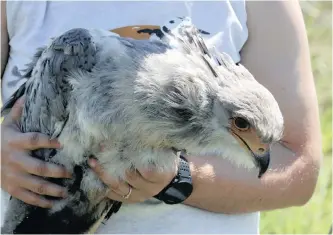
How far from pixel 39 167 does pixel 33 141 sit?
0.08 metres

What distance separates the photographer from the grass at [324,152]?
14.1 feet

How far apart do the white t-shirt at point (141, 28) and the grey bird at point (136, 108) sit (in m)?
0.12

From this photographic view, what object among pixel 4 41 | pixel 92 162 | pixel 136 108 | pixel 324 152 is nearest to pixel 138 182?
pixel 92 162

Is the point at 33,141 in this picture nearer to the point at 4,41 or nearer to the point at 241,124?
the point at 4,41

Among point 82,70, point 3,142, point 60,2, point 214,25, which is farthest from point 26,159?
point 214,25

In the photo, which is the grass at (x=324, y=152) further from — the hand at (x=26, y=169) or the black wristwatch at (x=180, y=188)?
the hand at (x=26, y=169)

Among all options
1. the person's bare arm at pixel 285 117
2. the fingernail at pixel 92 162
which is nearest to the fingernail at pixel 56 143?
the fingernail at pixel 92 162

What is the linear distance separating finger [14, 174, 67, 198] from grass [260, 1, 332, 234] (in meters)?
1.65

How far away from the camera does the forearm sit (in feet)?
9.44

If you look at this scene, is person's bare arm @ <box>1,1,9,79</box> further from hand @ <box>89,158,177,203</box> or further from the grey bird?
hand @ <box>89,158,177,203</box>

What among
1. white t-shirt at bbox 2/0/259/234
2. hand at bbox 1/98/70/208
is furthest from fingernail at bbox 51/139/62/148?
white t-shirt at bbox 2/0/259/234

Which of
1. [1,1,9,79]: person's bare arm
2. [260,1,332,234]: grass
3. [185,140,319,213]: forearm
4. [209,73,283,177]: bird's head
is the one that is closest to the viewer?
[209,73,283,177]: bird's head

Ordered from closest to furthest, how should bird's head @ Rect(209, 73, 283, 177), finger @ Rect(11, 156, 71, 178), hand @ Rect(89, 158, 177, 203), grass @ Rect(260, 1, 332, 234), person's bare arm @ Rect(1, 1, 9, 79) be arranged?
1. bird's head @ Rect(209, 73, 283, 177)
2. hand @ Rect(89, 158, 177, 203)
3. finger @ Rect(11, 156, 71, 178)
4. person's bare arm @ Rect(1, 1, 9, 79)
5. grass @ Rect(260, 1, 332, 234)

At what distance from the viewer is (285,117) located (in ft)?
9.92
